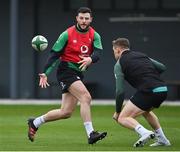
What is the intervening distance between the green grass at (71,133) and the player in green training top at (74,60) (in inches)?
19.9

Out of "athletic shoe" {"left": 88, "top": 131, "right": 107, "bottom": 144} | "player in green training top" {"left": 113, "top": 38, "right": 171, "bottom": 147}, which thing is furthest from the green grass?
"player in green training top" {"left": 113, "top": 38, "right": 171, "bottom": 147}

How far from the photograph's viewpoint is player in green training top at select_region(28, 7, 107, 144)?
13.8 meters

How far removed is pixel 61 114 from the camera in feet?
46.2

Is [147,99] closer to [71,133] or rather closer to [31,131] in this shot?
[31,131]

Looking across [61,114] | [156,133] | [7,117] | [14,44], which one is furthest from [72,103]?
[14,44]

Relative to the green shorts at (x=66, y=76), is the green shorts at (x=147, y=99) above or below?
below

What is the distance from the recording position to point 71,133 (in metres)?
16.1

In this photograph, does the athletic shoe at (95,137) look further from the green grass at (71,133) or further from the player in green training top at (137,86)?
the player in green training top at (137,86)

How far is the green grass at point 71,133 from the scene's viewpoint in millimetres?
13258

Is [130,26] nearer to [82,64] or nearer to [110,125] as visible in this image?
[110,125]

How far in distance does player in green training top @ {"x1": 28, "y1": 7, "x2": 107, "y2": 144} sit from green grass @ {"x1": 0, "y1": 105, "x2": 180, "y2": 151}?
1.66 feet

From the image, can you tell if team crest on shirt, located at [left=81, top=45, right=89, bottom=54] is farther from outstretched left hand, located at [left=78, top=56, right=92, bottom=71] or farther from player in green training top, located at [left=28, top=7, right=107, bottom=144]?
outstretched left hand, located at [left=78, top=56, right=92, bottom=71]

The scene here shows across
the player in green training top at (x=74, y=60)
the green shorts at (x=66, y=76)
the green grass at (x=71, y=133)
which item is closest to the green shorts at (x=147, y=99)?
the green grass at (x=71, y=133)

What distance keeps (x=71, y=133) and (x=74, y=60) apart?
242 cm
